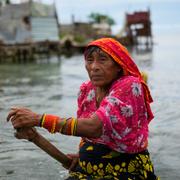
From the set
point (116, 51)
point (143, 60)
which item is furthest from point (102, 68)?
point (143, 60)

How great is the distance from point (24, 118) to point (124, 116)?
0.67 m

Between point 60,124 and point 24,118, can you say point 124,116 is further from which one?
point 24,118

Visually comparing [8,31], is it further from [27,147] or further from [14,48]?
[27,147]

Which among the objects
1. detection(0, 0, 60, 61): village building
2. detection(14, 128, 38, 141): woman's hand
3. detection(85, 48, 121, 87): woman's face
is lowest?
detection(0, 0, 60, 61): village building

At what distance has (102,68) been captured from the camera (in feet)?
10.5

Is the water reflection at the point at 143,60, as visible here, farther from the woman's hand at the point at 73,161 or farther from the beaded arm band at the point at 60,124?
the beaded arm band at the point at 60,124

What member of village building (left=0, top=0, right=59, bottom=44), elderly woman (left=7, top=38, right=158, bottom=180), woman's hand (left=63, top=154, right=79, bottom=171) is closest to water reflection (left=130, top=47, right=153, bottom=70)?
village building (left=0, top=0, right=59, bottom=44)

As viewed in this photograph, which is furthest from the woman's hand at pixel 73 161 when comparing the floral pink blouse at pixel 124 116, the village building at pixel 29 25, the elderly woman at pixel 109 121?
the village building at pixel 29 25

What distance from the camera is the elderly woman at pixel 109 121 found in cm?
302

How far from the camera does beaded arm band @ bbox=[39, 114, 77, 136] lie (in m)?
3.01

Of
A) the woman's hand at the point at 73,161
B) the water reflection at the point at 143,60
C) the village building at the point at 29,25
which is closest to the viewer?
the woman's hand at the point at 73,161

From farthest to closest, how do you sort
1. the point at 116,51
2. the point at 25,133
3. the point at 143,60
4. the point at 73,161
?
the point at 143,60 < the point at 73,161 < the point at 25,133 < the point at 116,51

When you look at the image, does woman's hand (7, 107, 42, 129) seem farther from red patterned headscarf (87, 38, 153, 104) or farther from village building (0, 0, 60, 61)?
village building (0, 0, 60, 61)

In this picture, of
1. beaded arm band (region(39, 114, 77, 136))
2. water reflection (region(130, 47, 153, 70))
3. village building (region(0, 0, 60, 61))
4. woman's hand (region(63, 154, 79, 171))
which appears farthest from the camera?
village building (region(0, 0, 60, 61))
